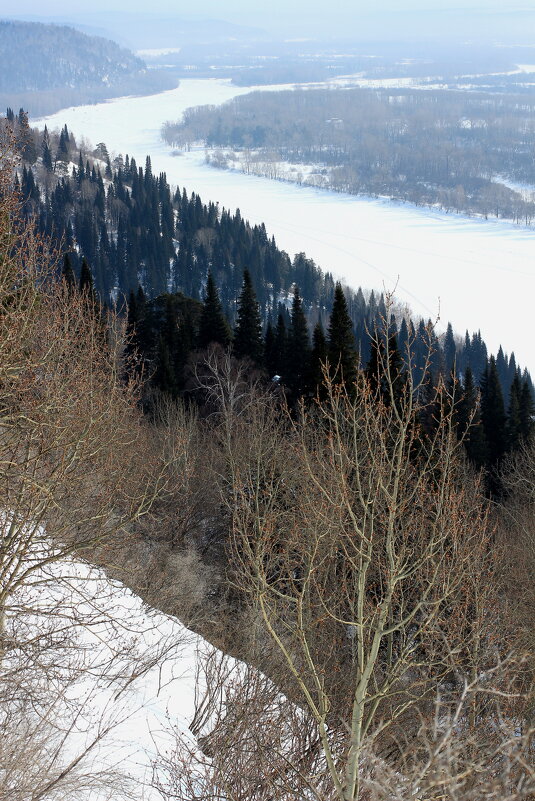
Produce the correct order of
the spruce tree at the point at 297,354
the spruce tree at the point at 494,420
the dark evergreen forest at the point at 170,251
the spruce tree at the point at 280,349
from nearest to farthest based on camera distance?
1. the spruce tree at the point at 297,354
2. the spruce tree at the point at 280,349
3. the spruce tree at the point at 494,420
4. the dark evergreen forest at the point at 170,251

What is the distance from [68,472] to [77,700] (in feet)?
13.8

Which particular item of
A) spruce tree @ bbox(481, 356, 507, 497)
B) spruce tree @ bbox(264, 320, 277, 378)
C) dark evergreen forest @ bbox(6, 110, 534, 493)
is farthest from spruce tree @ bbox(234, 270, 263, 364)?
dark evergreen forest @ bbox(6, 110, 534, 493)

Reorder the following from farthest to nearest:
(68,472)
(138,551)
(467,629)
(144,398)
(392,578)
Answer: (144,398) → (138,551) → (467,629) → (68,472) → (392,578)

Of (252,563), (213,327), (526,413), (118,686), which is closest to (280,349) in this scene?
(213,327)

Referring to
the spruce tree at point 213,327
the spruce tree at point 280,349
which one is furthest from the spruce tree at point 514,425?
the spruce tree at point 213,327

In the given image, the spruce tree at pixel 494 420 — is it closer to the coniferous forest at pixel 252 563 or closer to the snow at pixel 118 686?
the coniferous forest at pixel 252 563

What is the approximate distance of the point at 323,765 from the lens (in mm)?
11477

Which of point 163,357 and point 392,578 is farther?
point 163,357

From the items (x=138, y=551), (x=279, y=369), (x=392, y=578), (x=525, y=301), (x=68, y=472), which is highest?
(x=392, y=578)

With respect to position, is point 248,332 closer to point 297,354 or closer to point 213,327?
point 213,327

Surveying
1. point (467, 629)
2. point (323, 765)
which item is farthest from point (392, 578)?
point (467, 629)

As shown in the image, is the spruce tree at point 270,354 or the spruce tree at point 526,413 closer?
the spruce tree at point 270,354

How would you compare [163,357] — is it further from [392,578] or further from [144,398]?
[392,578]

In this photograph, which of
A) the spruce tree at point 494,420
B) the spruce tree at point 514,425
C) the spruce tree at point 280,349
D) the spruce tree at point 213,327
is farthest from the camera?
the spruce tree at point 494,420
